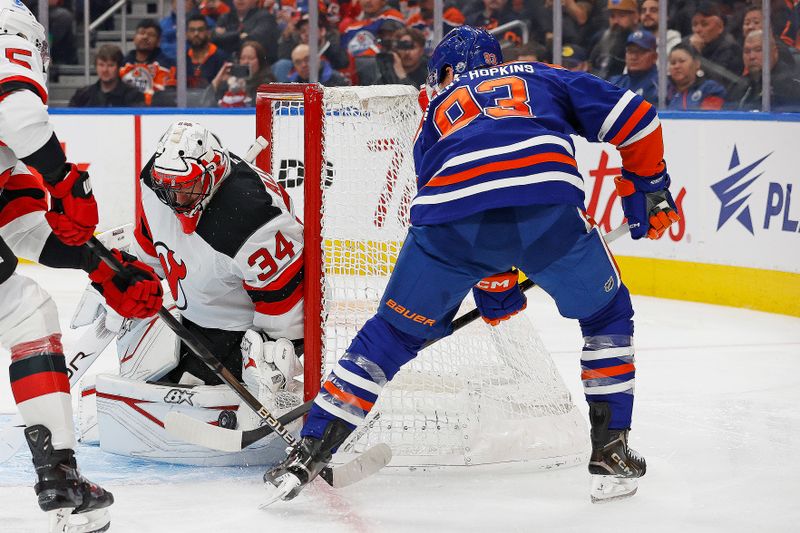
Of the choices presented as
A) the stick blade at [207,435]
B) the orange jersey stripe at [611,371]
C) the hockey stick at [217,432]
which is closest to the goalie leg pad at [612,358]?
the orange jersey stripe at [611,371]

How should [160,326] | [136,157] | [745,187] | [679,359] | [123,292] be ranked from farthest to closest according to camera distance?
[136,157], [745,187], [679,359], [160,326], [123,292]

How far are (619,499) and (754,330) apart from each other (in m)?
2.26

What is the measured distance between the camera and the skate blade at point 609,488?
2721 mm

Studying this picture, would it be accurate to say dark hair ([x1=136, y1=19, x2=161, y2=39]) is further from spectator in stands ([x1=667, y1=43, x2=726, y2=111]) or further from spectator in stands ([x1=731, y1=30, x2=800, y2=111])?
spectator in stands ([x1=731, y1=30, x2=800, y2=111])

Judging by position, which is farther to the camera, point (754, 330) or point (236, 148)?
point (236, 148)

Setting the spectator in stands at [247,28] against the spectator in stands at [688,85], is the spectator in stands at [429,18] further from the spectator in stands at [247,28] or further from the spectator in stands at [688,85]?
the spectator in stands at [688,85]

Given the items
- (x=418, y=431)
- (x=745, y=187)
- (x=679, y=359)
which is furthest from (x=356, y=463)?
(x=745, y=187)

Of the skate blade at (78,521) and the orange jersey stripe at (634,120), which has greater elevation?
the orange jersey stripe at (634,120)

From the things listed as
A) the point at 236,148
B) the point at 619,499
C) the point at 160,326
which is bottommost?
the point at 619,499

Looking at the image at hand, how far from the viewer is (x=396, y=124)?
329 centimetres

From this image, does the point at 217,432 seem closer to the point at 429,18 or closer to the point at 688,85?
the point at 688,85

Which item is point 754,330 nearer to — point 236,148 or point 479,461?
point 479,461

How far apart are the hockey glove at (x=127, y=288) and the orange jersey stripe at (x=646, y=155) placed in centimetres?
104

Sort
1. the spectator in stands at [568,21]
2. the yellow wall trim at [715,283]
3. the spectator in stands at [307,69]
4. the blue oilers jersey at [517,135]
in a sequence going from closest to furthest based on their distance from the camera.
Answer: the blue oilers jersey at [517,135] < the yellow wall trim at [715,283] < the spectator in stands at [568,21] < the spectator in stands at [307,69]
